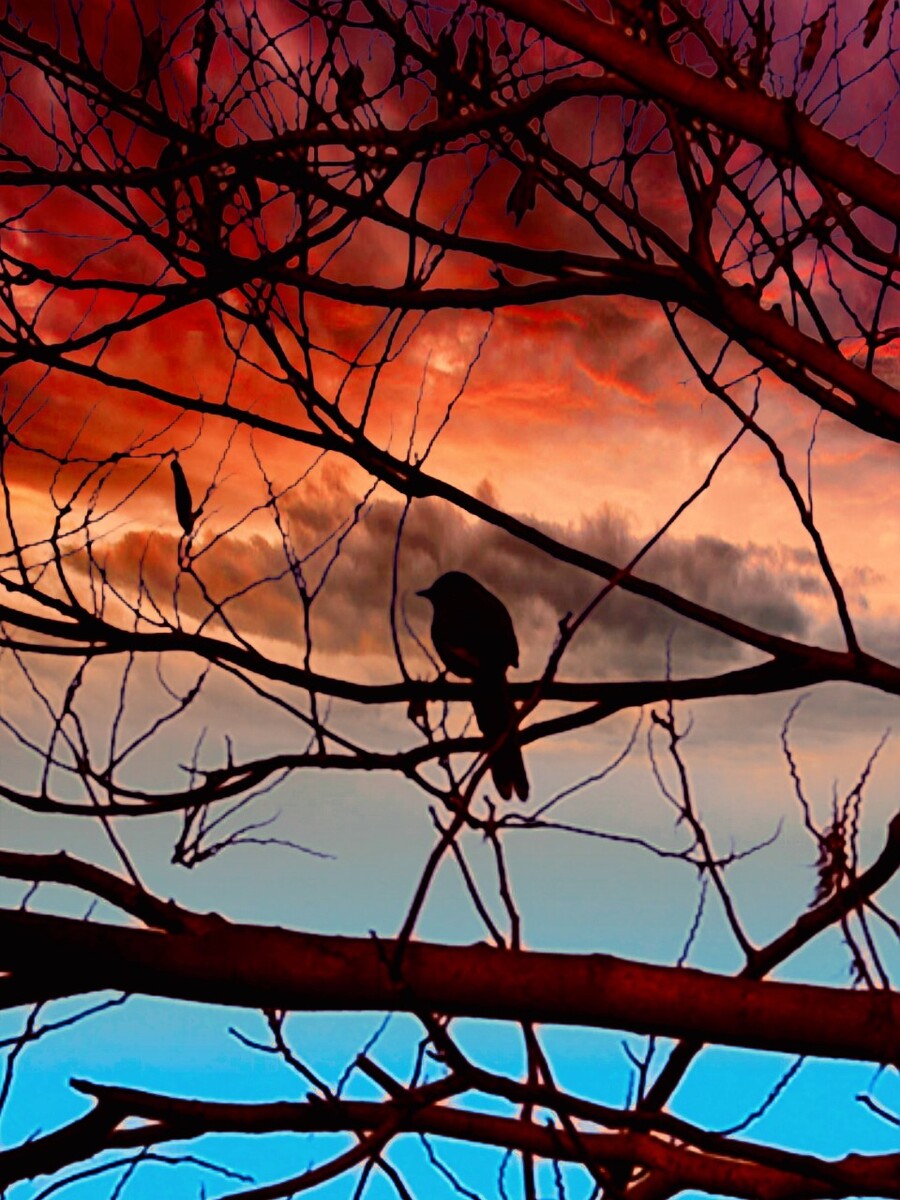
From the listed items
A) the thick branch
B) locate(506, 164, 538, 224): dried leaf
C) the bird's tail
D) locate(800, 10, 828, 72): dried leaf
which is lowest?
the thick branch

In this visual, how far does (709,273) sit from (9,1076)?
239 centimetres

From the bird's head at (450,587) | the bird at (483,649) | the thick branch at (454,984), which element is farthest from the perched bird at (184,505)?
the bird's head at (450,587)

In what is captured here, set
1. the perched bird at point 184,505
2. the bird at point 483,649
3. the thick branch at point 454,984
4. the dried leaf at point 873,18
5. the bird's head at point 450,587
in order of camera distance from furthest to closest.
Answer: the bird's head at point 450,587 < the bird at point 483,649 < the perched bird at point 184,505 < the dried leaf at point 873,18 < the thick branch at point 454,984

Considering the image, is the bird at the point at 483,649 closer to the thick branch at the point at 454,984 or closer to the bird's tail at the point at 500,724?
the bird's tail at the point at 500,724

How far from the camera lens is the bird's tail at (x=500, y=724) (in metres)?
3.80

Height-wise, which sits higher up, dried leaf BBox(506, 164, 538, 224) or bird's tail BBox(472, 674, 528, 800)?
dried leaf BBox(506, 164, 538, 224)

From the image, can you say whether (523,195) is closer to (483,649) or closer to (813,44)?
(813,44)

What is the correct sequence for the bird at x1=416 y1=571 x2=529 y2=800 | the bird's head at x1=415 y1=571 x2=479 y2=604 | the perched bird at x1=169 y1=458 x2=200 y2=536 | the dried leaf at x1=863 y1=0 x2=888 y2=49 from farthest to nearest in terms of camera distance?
1. the bird's head at x1=415 y1=571 x2=479 y2=604
2. the bird at x1=416 y1=571 x2=529 y2=800
3. the perched bird at x1=169 y1=458 x2=200 y2=536
4. the dried leaf at x1=863 y1=0 x2=888 y2=49

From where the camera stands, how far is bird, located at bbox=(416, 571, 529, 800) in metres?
3.93

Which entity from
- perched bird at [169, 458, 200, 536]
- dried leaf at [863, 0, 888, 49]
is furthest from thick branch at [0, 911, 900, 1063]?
dried leaf at [863, 0, 888, 49]

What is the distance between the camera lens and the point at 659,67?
2070 millimetres

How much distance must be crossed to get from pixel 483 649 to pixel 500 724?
28.0 inches

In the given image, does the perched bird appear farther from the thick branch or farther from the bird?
the thick branch

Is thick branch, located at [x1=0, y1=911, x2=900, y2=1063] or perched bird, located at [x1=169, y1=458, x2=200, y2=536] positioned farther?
perched bird, located at [x1=169, y1=458, x2=200, y2=536]
